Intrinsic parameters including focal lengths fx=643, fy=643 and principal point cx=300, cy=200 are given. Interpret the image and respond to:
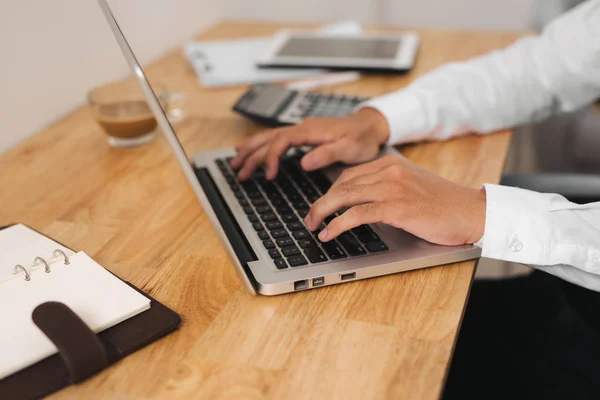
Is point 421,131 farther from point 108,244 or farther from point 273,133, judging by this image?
point 108,244

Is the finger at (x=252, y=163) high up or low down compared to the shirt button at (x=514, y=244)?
up

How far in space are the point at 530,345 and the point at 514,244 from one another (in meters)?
0.24

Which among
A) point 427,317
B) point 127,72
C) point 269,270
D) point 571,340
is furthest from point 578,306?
point 127,72

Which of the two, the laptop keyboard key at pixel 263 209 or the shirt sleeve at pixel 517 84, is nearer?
the laptop keyboard key at pixel 263 209

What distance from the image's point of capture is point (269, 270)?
2.26 feet

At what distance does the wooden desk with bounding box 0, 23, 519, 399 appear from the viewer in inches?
22.5

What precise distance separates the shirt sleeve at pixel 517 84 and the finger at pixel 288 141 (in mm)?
156

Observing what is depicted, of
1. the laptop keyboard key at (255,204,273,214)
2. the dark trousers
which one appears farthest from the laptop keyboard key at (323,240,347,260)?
the dark trousers

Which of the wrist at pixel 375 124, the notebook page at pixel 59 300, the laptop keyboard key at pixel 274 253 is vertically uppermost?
the notebook page at pixel 59 300

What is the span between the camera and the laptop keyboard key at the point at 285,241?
2.41 ft

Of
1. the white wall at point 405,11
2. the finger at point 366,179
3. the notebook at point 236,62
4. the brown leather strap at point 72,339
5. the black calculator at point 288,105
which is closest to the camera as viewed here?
the brown leather strap at point 72,339

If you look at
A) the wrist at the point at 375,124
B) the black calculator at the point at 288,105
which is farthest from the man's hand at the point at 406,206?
the black calculator at the point at 288,105

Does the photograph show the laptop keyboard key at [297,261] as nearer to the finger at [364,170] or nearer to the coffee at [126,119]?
the finger at [364,170]

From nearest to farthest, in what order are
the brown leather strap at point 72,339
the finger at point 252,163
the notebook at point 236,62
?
the brown leather strap at point 72,339
the finger at point 252,163
the notebook at point 236,62
